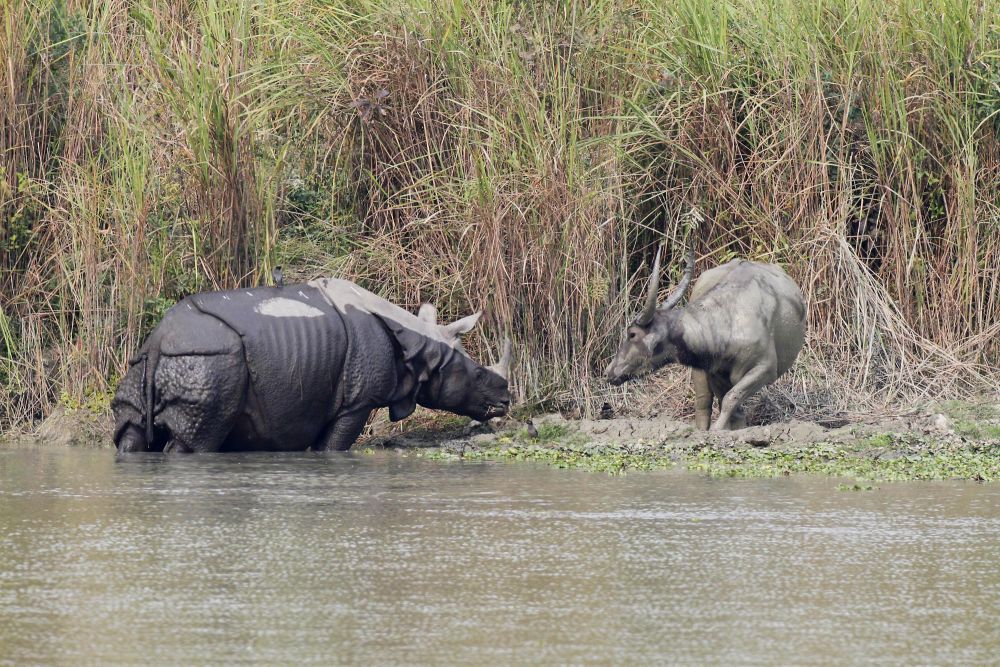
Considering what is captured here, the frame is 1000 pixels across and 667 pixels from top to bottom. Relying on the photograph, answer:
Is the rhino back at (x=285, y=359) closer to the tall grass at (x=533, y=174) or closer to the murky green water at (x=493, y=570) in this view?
the tall grass at (x=533, y=174)

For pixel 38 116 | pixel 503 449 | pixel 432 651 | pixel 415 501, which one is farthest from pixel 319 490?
pixel 38 116

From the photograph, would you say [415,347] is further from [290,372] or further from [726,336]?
[726,336]

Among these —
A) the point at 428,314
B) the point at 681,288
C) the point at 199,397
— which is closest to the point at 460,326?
the point at 428,314

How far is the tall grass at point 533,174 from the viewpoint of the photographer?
1004cm

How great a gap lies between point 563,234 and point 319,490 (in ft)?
10.4

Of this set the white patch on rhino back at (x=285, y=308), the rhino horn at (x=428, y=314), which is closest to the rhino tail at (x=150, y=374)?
the white patch on rhino back at (x=285, y=308)

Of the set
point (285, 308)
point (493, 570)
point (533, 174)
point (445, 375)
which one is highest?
point (533, 174)

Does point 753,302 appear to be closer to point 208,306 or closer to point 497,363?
point 497,363

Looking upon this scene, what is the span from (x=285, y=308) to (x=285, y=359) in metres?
0.32

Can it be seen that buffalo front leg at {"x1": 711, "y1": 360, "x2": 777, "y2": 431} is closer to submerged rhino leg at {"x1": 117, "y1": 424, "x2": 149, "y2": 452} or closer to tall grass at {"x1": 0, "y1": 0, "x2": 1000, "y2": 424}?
tall grass at {"x1": 0, "y1": 0, "x2": 1000, "y2": 424}

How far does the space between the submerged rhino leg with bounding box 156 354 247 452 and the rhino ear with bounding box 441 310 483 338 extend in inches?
51.9

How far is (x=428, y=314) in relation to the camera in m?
9.84

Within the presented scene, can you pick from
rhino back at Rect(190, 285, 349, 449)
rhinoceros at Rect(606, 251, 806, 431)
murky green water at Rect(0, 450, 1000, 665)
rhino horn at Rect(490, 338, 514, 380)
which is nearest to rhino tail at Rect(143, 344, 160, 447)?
rhino back at Rect(190, 285, 349, 449)

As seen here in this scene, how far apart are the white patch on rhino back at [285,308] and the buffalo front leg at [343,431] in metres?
0.63
